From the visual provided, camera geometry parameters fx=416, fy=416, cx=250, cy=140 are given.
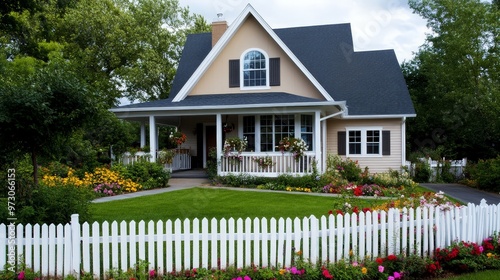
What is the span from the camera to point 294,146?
14.9 metres

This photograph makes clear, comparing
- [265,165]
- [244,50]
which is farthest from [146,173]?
[244,50]

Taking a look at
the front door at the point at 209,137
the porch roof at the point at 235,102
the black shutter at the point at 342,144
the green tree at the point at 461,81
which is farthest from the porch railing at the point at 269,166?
the green tree at the point at 461,81

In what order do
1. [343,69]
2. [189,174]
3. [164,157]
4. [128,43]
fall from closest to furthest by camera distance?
[164,157]
[189,174]
[343,69]
[128,43]

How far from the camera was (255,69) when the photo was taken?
17.5 meters

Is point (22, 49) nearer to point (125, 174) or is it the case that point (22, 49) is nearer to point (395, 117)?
point (125, 174)

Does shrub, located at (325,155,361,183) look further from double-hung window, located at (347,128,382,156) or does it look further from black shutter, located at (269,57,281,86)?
black shutter, located at (269,57,281,86)

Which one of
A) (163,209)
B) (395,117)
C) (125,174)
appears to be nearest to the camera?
(163,209)

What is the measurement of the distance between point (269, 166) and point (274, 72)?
4.35 meters

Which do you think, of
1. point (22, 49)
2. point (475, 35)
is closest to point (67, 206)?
point (475, 35)

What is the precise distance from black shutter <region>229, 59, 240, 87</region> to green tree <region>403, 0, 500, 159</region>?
11476mm

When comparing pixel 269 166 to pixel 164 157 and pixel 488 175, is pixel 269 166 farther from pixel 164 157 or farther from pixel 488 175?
pixel 488 175

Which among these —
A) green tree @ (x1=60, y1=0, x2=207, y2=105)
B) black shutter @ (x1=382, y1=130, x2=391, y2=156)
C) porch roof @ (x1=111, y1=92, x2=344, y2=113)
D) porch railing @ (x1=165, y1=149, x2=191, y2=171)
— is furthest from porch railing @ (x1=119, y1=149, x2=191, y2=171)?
green tree @ (x1=60, y1=0, x2=207, y2=105)

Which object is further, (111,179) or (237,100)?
(237,100)

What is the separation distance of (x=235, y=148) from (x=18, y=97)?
986 cm
